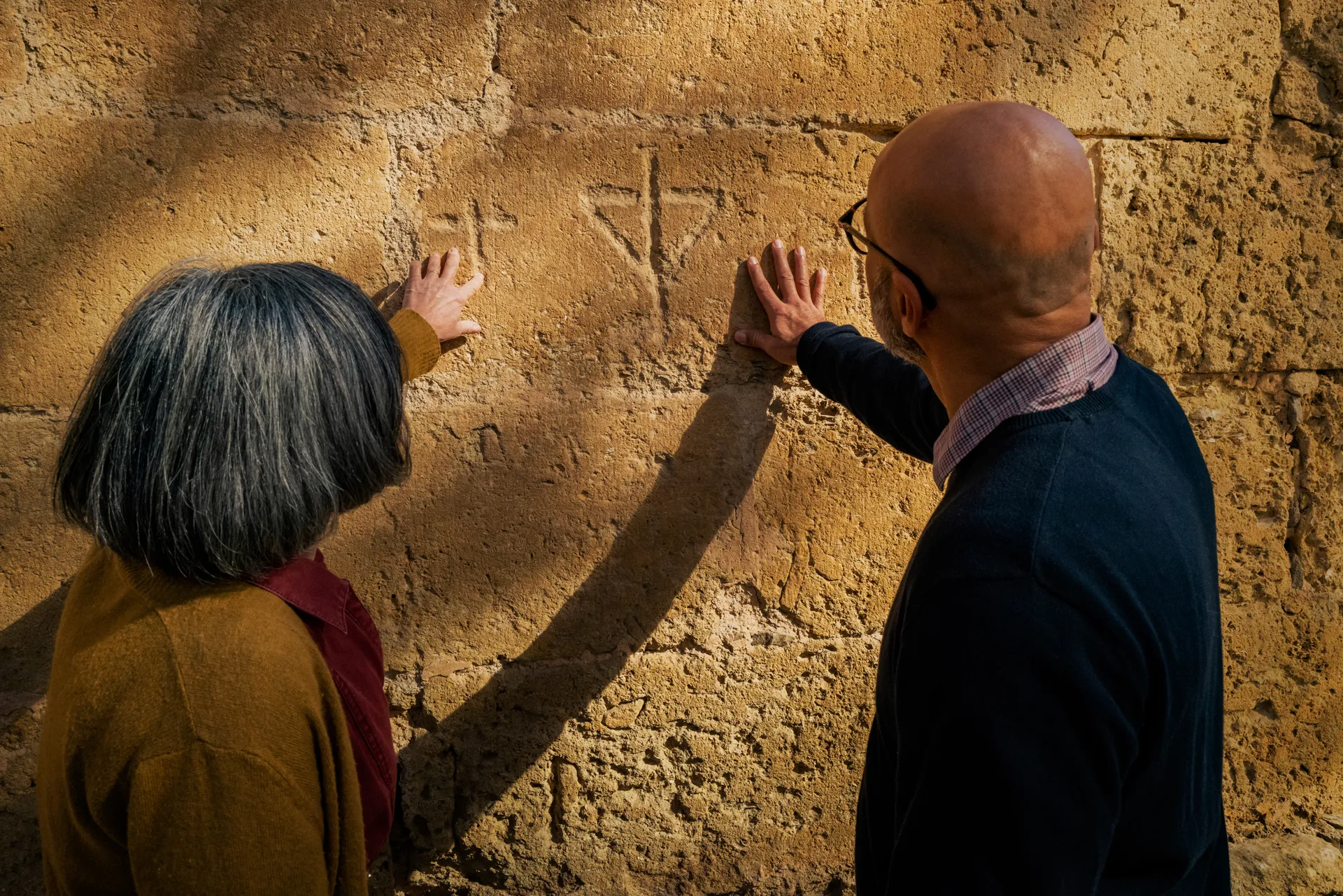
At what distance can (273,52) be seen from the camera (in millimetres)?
1792

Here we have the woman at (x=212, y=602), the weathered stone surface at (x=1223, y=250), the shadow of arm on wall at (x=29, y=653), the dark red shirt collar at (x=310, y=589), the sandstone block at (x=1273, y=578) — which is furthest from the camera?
the sandstone block at (x=1273, y=578)

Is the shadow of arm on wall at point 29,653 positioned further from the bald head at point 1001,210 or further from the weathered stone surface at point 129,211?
the bald head at point 1001,210

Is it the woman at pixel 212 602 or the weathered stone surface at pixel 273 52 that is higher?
the weathered stone surface at pixel 273 52

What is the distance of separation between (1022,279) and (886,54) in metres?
0.99

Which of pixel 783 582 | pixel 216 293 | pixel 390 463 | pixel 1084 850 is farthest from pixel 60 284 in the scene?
pixel 1084 850

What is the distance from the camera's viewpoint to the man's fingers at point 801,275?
78.8 inches

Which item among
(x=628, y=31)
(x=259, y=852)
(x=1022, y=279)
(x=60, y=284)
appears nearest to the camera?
(x=259, y=852)

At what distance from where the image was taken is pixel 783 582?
2.10 metres

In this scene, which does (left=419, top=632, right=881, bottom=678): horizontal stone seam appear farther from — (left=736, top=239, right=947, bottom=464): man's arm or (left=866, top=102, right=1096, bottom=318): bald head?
(left=866, top=102, right=1096, bottom=318): bald head

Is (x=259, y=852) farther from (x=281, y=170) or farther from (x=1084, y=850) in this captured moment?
(x=281, y=170)

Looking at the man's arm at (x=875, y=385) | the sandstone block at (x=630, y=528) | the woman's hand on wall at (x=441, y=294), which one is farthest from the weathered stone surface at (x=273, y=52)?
the man's arm at (x=875, y=385)

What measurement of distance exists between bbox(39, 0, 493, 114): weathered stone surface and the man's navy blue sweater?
4.39ft

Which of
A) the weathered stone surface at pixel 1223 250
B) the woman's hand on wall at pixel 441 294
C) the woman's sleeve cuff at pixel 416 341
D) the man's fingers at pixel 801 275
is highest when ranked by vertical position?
the weathered stone surface at pixel 1223 250

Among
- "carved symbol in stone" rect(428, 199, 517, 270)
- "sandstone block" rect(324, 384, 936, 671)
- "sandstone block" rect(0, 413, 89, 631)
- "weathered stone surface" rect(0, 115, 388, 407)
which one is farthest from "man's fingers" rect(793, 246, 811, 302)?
"sandstone block" rect(0, 413, 89, 631)
